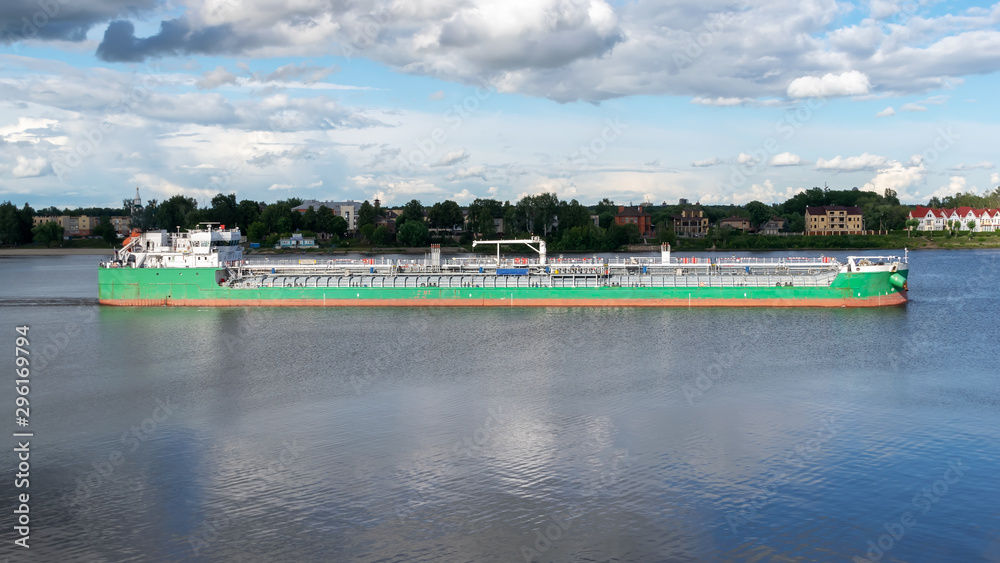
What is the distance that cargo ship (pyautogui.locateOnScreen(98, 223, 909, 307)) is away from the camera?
51.5 m

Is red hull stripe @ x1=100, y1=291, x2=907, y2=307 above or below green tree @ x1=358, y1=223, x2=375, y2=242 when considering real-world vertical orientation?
below

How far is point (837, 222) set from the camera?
159375 mm

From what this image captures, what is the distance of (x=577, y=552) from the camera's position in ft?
51.7

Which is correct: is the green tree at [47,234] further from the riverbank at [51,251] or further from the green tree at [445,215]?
the green tree at [445,215]

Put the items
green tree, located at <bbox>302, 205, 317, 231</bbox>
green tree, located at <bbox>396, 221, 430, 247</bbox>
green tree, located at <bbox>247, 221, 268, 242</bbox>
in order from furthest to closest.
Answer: green tree, located at <bbox>302, 205, 317, 231</bbox> → green tree, located at <bbox>247, 221, 268, 242</bbox> → green tree, located at <bbox>396, 221, 430, 247</bbox>

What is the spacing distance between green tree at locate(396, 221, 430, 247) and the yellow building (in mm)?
87378

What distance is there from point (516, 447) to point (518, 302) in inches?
1263

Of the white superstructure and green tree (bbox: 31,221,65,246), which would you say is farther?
green tree (bbox: 31,221,65,246)

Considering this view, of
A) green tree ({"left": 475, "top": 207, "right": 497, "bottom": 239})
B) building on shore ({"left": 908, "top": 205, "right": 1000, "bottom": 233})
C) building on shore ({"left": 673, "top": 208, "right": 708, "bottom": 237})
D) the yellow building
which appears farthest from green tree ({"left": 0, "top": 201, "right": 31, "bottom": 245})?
building on shore ({"left": 908, "top": 205, "right": 1000, "bottom": 233})

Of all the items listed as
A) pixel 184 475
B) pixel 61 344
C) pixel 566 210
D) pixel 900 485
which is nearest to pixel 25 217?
pixel 566 210

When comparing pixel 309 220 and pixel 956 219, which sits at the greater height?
pixel 309 220

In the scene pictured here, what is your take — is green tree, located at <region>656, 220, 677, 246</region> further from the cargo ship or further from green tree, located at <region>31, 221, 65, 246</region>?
green tree, located at <region>31, 221, 65, 246</region>

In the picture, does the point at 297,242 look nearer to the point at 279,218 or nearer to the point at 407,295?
the point at 279,218

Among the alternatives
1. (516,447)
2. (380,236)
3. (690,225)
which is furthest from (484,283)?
(690,225)
